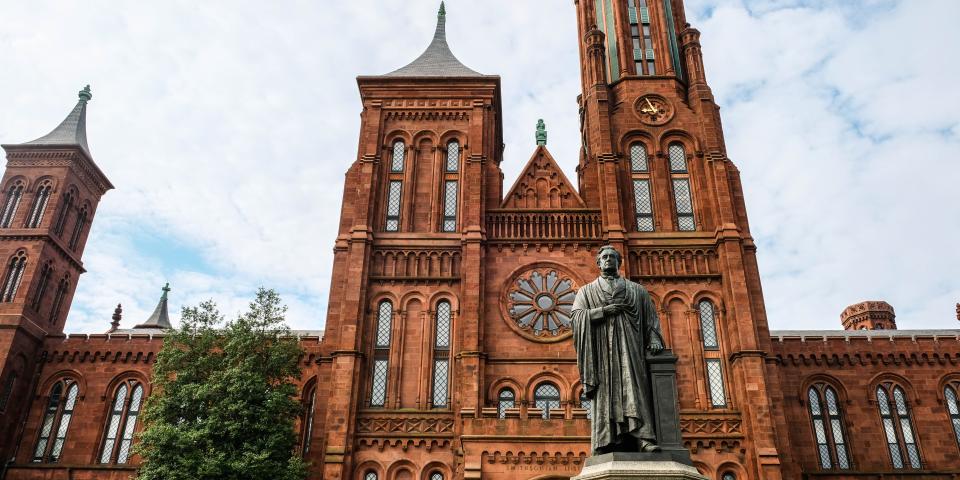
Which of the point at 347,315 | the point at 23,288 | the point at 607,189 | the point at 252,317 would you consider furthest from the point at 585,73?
the point at 23,288

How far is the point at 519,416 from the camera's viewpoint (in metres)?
24.5

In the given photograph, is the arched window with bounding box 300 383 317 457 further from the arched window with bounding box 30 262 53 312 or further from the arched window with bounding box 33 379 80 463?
the arched window with bounding box 30 262 53 312

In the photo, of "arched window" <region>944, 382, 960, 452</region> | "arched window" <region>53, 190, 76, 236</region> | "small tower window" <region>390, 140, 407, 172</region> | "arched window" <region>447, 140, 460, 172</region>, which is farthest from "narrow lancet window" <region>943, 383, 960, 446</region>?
"arched window" <region>53, 190, 76, 236</region>

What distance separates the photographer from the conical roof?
35.1 metres

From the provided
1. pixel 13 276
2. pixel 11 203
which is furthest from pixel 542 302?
pixel 11 203

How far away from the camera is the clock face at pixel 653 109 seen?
33.9m

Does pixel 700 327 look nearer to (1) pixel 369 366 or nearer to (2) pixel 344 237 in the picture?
(1) pixel 369 366

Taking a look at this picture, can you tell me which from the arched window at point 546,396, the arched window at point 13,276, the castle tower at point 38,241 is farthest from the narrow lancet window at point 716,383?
the arched window at point 13,276

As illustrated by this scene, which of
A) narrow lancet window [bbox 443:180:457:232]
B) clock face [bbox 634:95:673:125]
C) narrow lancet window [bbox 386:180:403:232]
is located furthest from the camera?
clock face [bbox 634:95:673:125]

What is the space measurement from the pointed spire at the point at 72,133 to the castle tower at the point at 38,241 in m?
0.05

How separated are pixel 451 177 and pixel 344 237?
18.6 ft

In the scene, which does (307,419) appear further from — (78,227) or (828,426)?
(828,426)

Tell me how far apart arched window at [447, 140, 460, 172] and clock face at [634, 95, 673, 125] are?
881 centimetres

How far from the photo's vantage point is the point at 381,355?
2886cm
